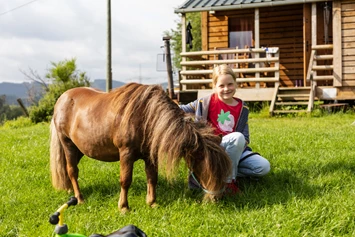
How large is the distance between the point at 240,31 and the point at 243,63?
231 centimetres

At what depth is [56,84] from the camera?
68.4ft

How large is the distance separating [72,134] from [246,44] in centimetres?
1311

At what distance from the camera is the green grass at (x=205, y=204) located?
3453mm

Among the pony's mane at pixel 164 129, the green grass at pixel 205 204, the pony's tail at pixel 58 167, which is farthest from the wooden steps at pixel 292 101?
the pony's mane at pixel 164 129

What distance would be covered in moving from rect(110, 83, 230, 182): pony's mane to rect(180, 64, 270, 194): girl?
1.84ft

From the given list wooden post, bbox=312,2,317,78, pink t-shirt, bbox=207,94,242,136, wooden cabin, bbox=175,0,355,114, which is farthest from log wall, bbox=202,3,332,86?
pink t-shirt, bbox=207,94,242,136

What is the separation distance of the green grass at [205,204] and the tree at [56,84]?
1390cm

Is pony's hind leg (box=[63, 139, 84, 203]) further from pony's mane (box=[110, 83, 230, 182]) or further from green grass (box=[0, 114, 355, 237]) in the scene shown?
pony's mane (box=[110, 83, 230, 182])

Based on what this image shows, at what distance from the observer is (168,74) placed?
560 inches

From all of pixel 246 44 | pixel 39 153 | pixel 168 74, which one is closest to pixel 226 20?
pixel 246 44

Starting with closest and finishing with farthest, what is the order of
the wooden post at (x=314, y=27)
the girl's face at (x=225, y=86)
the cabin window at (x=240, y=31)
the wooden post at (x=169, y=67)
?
1. the girl's face at (x=225, y=86)
2. the wooden post at (x=314, y=27)
3. the wooden post at (x=169, y=67)
4. the cabin window at (x=240, y=31)

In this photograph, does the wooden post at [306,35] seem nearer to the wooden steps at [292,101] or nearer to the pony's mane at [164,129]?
the wooden steps at [292,101]

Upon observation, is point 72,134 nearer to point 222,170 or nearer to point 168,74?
point 222,170

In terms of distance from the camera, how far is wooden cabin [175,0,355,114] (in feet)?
42.7
